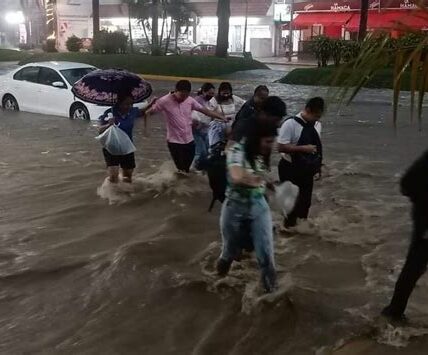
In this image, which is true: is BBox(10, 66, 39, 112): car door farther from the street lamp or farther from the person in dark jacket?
the street lamp

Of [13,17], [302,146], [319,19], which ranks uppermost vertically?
[13,17]

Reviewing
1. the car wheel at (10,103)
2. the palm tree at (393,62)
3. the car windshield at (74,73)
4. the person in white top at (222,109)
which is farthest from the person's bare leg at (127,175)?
the car wheel at (10,103)

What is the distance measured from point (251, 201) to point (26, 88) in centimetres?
1383

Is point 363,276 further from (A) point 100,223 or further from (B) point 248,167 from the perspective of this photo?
(A) point 100,223

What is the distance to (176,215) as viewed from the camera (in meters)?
7.94

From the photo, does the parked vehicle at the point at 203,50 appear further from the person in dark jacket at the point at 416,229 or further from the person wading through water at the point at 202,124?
the person in dark jacket at the point at 416,229

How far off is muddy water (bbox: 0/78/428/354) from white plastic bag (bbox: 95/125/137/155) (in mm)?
745

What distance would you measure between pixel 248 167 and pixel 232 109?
4.38 metres

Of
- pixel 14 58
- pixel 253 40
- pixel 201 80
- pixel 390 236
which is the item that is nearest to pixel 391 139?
pixel 390 236

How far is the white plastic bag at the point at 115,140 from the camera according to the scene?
794 centimetres

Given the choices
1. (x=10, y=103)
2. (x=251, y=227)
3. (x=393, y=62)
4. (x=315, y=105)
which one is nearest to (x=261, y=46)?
(x=10, y=103)

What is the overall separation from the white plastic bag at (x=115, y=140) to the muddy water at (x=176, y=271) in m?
0.75

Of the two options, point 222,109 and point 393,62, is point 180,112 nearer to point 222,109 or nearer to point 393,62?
point 222,109

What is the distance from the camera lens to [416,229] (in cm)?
427
